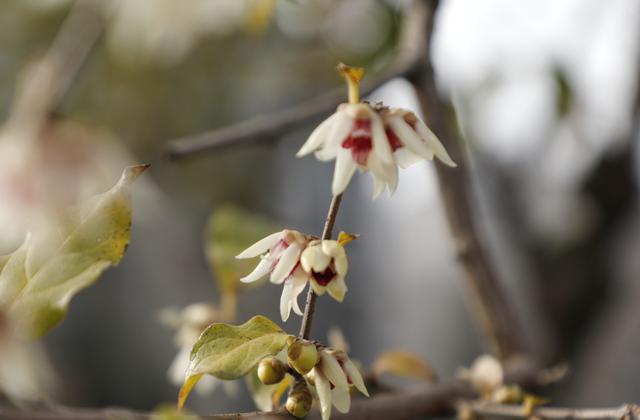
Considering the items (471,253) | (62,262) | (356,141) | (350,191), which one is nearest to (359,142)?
(356,141)

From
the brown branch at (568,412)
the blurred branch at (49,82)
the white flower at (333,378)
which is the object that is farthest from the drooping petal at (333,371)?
the blurred branch at (49,82)

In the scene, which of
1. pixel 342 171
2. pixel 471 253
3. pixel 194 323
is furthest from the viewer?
pixel 471 253

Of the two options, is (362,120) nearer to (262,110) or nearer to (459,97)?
(459,97)

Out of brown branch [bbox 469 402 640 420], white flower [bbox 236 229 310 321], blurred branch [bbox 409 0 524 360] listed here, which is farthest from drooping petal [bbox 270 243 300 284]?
blurred branch [bbox 409 0 524 360]

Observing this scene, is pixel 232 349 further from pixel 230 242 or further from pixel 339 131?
pixel 230 242

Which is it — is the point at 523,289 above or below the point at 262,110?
below

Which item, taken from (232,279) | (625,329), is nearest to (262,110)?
(625,329)

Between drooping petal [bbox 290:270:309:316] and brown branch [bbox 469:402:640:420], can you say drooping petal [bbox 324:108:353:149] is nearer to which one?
drooping petal [bbox 290:270:309:316]
